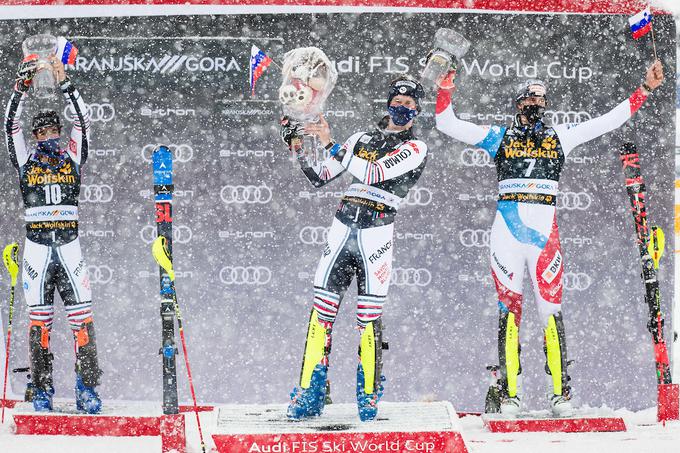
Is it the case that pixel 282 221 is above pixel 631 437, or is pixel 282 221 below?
above

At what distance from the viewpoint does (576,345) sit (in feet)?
20.1

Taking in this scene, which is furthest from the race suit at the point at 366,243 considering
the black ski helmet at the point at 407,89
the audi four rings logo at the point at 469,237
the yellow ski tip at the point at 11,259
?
the yellow ski tip at the point at 11,259

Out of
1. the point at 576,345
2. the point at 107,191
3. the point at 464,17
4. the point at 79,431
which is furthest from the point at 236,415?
the point at 464,17

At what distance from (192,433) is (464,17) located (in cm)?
334

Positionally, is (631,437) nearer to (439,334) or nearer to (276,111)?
(439,334)

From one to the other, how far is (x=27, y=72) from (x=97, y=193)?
1.10 m

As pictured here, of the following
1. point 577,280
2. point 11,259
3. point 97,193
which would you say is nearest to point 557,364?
point 577,280

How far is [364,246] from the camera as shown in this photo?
4.80 m

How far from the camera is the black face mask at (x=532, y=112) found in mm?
5473

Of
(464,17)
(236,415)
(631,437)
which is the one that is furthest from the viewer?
(464,17)

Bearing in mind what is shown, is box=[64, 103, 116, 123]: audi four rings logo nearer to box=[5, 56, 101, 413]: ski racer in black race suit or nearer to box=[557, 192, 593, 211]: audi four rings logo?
box=[5, 56, 101, 413]: ski racer in black race suit

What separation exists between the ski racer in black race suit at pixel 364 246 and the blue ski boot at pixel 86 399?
1.44m

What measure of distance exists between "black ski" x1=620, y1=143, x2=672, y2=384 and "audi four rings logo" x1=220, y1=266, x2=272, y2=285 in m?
2.50

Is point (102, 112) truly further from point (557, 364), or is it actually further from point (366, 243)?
point (557, 364)
